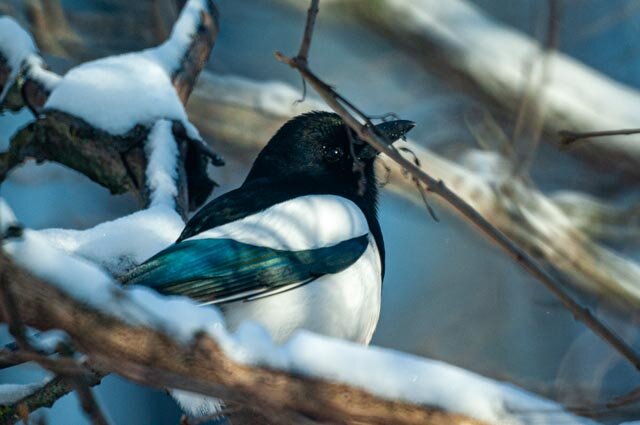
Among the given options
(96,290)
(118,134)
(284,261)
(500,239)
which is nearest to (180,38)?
(118,134)

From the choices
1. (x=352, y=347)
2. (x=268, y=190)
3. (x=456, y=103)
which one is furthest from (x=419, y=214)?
(x=352, y=347)

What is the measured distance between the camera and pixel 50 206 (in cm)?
637

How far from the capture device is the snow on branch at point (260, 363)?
1728 millimetres

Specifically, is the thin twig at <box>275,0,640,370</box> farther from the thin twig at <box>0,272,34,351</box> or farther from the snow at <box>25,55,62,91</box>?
the snow at <box>25,55,62,91</box>

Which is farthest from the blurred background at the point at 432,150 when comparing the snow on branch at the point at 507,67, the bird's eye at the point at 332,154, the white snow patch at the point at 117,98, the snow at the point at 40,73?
the bird's eye at the point at 332,154

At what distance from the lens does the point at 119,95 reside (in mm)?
3594

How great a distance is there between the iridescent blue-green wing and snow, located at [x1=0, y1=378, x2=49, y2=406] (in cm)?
38

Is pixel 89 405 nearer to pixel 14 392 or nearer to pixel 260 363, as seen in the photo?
pixel 260 363

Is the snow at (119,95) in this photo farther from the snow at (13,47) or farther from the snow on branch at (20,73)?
the snow at (13,47)

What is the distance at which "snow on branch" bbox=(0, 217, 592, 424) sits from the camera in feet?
5.67

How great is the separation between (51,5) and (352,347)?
5216mm

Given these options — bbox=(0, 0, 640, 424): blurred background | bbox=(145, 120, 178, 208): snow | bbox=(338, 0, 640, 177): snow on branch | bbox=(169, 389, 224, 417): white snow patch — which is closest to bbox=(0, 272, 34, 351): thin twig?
bbox=(169, 389, 224, 417): white snow patch

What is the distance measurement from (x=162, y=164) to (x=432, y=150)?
2.89 m

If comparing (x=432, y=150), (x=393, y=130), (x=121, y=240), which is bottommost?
(x=432, y=150)
